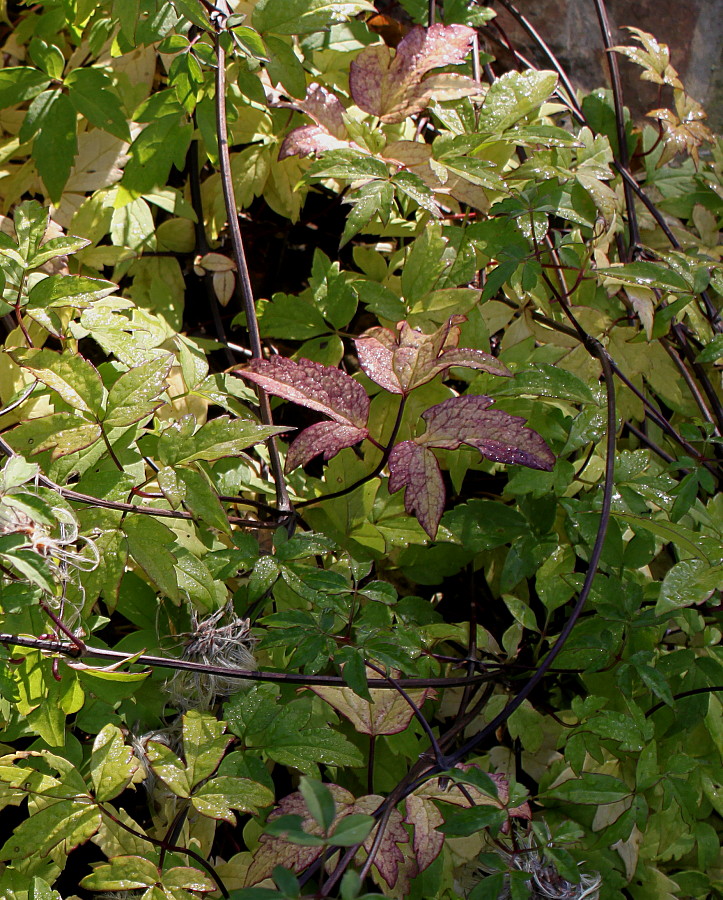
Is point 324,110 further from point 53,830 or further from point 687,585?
point 53,830

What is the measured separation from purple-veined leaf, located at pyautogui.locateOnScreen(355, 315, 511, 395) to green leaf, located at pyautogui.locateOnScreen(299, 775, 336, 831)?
0.52 m

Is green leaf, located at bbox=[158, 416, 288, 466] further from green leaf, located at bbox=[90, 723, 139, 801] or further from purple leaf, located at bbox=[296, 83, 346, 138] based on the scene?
purple leaf, located at bbox=[296, 83, 346, 138]

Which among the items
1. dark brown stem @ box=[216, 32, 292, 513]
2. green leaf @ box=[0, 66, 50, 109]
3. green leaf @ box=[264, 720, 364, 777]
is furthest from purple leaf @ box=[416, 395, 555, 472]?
green leaf @ box=[0, 66, 50, 109]

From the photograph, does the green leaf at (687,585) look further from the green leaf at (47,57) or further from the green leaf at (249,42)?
the green leaf at (47,57)

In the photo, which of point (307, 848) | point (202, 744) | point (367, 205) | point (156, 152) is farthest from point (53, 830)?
point (156, 152)

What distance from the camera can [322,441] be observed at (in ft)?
3.07

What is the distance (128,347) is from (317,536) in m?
0.40

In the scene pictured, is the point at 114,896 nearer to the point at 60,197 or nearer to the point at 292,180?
the point at 60,197

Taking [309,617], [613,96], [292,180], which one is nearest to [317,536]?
[309,617]

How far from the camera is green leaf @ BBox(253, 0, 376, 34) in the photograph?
121cm

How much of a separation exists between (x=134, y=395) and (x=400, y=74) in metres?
0.73

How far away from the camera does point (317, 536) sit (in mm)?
1016

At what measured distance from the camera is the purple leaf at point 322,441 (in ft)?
3.03

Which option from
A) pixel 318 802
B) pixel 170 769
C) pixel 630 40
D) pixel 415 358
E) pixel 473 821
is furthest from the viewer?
pixel 630 40
